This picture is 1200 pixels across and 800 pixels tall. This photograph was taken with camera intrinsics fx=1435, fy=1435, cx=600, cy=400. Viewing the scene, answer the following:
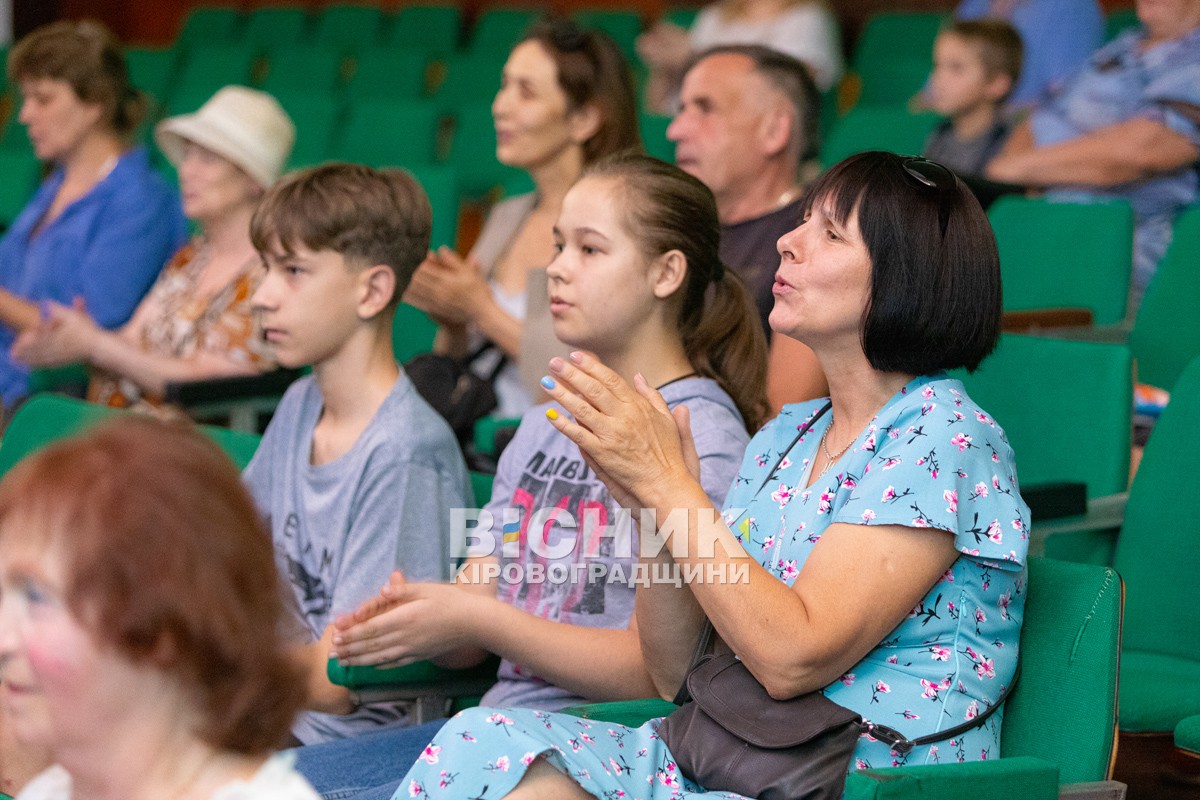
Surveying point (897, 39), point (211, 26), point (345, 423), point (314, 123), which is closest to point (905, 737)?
point (345, 423)

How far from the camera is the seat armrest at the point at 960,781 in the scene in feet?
3.91

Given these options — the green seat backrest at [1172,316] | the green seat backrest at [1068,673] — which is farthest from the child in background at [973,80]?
the green seat backrest at [1068,673]

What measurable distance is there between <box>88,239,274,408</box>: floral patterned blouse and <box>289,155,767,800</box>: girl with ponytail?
3.57 feet

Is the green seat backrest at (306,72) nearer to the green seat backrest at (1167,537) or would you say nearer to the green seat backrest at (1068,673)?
the green seat backrest at (1167,537)

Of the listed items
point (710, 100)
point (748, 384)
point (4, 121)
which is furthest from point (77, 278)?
point (4, 121)

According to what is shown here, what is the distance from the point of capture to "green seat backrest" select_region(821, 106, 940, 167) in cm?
411

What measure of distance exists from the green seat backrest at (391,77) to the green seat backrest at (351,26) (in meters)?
0.80

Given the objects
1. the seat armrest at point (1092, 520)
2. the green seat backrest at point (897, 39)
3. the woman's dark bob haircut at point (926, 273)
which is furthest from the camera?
the green seat backrest at point (897, 39)

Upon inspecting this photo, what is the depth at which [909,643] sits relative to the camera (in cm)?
145

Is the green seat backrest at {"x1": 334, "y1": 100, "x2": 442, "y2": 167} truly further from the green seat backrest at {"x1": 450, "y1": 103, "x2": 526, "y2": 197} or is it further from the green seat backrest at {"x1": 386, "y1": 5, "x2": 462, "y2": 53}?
the green seat backrest at {"x1": 386, "y1": 5, "x2": 462, "y2": 53}

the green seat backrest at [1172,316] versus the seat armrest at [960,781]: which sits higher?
the green seat backrest at [1172,316]

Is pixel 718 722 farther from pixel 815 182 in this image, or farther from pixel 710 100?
pixel 710 100

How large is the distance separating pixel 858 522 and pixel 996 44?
2.91 meters

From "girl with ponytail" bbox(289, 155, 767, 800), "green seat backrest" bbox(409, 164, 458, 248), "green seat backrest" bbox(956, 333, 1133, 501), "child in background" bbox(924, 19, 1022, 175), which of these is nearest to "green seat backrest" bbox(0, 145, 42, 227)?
"green seat backrest" bbox(409, 164, 458, 248)
